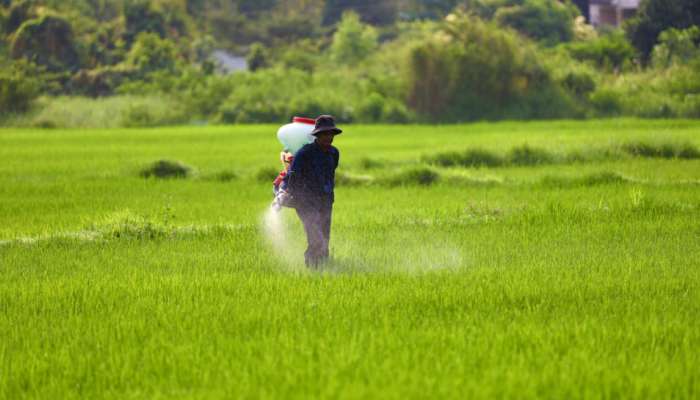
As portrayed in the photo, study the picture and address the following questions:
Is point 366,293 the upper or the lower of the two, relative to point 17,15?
lower

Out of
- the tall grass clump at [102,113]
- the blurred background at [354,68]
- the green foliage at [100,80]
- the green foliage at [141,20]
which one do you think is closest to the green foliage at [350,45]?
the blurred background at [354,68]

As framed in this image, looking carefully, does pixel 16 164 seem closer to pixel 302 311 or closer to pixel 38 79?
pixel 302 311

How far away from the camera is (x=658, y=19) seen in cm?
3391

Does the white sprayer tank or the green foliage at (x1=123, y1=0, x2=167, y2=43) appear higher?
the green foliage at (x1=123, y1=0, x2=167, y2=43)

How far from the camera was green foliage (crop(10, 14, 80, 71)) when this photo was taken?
3903 cm

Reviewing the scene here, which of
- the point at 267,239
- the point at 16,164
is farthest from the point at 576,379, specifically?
the point at 16,164

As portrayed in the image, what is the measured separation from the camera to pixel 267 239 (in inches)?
338

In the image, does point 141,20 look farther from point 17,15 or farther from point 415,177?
point 415,177

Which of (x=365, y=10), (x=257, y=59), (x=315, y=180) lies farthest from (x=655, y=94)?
(x=365, y=10)

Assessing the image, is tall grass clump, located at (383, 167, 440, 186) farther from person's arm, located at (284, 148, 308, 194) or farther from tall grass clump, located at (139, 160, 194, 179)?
person's arm, located at (284, 148, 308, 194)

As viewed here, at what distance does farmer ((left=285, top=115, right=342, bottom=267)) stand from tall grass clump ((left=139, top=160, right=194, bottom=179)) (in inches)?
337

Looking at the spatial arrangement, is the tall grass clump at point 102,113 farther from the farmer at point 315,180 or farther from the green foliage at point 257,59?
the farmer at point 315,180

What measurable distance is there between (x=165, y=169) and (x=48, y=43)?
26.1m

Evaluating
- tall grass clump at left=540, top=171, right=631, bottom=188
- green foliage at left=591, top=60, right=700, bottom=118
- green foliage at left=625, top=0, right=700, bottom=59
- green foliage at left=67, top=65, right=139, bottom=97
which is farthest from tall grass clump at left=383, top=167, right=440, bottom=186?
green foliage at left=67, top=65, right=139, bottom=97
